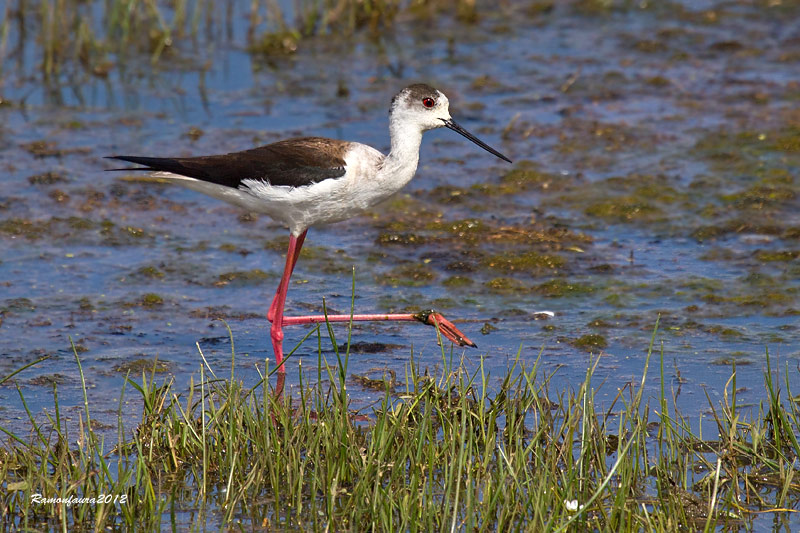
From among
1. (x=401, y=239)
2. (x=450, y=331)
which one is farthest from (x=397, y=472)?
(x=401, y=239)

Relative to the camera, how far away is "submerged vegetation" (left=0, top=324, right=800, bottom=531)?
4.10m

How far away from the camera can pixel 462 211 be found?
7.88 m

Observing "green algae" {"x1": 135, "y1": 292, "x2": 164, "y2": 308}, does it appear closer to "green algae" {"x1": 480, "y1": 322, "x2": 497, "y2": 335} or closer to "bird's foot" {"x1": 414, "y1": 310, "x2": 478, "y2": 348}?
"bird's foot" {"x1": 414, "y1": 310, "x2": 478, "y2": 348}

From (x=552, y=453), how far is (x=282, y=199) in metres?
2.26

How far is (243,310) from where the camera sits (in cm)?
666

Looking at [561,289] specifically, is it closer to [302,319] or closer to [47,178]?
[302,319]

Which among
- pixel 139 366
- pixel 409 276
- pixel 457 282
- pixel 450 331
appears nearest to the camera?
pixel 139 366

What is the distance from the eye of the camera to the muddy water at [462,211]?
6.14m

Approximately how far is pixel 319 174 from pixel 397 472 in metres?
2.13

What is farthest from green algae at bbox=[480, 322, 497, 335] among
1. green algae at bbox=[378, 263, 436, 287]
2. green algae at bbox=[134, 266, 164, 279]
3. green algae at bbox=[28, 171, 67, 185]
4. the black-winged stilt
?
green algae at bbox=[28, 171, 67, 185]

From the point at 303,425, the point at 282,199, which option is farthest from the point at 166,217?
the point at 303,425

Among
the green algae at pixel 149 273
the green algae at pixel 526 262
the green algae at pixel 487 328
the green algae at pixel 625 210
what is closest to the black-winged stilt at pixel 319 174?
the green algae at pixel 487 328

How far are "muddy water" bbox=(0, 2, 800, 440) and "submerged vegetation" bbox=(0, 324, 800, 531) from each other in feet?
1.89

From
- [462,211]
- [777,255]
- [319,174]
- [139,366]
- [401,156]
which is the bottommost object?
[139,366]
